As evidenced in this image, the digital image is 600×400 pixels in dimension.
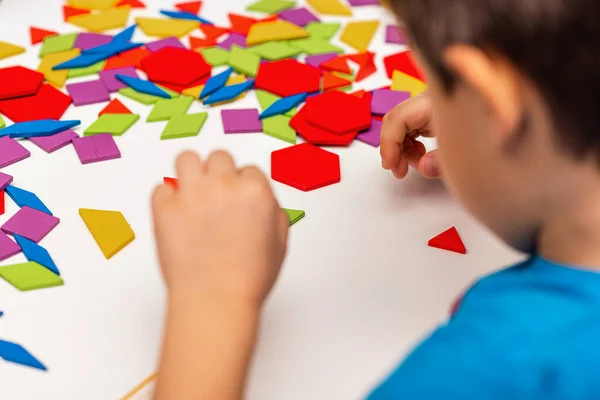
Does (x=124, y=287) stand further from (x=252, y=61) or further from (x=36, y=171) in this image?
(x=252, y=61)

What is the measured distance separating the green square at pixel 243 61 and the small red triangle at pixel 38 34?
269 millimetres

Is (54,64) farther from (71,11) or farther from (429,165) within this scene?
(429,165)

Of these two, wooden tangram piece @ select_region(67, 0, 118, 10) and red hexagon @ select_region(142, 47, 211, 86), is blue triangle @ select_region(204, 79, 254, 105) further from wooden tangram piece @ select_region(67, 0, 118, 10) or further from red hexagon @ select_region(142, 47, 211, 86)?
wooden tangram piece @ select_region(67, 0, 118, 10)

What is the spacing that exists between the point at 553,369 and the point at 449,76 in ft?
0.55

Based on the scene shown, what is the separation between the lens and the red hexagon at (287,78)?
0.87 metres

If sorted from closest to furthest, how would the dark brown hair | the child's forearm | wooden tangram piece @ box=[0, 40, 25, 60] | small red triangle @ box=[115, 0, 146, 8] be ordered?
1. the dark brown hair
2. the child's forearm
3. wooden tangram piece @ box=[0, 40, 25, 60]
4. small red triangle @ box=[115, 0, 146, 8]

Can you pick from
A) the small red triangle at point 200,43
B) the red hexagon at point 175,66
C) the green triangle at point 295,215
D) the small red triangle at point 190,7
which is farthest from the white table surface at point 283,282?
the small red triangle at point 190,7

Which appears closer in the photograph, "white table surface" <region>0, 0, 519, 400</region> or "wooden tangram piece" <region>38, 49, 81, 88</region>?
"white table surface" <region>0, 0, 519, 400</region>

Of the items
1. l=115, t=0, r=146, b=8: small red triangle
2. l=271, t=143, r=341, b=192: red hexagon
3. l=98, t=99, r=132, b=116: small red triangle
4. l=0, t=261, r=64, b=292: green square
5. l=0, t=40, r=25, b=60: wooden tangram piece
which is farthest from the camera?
l=115, t=0, r=146, b=8: small red triangle

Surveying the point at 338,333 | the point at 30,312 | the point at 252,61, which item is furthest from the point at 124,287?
the point at 252,61

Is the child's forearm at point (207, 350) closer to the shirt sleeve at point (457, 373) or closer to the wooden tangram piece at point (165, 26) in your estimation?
the shirt sleeve at point (457, 373)

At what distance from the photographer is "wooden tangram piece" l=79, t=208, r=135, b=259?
64cm

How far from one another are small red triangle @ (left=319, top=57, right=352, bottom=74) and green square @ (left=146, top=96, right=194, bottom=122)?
0.63 ft

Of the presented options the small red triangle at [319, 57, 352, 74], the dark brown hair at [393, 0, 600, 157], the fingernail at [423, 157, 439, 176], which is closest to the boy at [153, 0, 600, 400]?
the dark brown hair at [393, 0, 600, 157]
